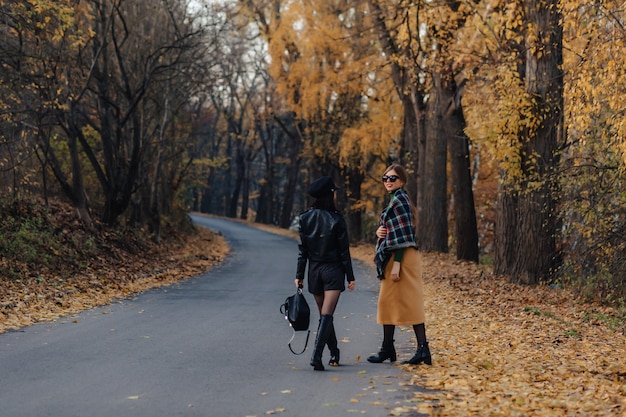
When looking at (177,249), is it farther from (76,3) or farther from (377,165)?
(377,165)

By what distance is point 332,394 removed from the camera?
6.98 metres

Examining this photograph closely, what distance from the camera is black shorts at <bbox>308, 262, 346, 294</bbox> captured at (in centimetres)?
830

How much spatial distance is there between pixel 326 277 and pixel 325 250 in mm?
273

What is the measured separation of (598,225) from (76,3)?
1296 cm

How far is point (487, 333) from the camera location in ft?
38.4

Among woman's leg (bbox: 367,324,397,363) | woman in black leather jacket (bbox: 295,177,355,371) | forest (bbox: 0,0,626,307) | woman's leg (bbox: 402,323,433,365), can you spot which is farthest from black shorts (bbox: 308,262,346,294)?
forest (bbox: 0,0,626,307)

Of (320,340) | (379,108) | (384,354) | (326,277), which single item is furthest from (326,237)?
(379,108)

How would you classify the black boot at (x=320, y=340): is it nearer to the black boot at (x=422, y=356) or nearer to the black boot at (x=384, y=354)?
the black boot at (x=384, y=354)

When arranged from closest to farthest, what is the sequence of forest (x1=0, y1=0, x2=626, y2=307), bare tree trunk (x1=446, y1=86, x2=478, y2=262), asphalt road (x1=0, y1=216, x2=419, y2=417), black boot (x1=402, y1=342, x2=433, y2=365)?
1. asphalt road (x1=0, y1=216, x2=419, y2=417)
2. black boot (x1=402, y1=342, x2=433, y2=365)
3. forest (x1=0, y1=0, x2=626, y2=307)
4. bare tree trunk (x1=446, y1=86, x2=478, y2=262)

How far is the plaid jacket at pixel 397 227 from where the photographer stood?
8344 mm

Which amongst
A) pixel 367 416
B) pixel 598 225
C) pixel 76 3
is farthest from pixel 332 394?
pixel 76 3

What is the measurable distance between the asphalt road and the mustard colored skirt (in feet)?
1.86

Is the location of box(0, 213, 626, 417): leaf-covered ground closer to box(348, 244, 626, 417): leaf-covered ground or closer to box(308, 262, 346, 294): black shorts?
box(348, 244, 626, 417): leaf-covered ground

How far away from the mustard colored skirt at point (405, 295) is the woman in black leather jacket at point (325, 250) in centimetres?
47
